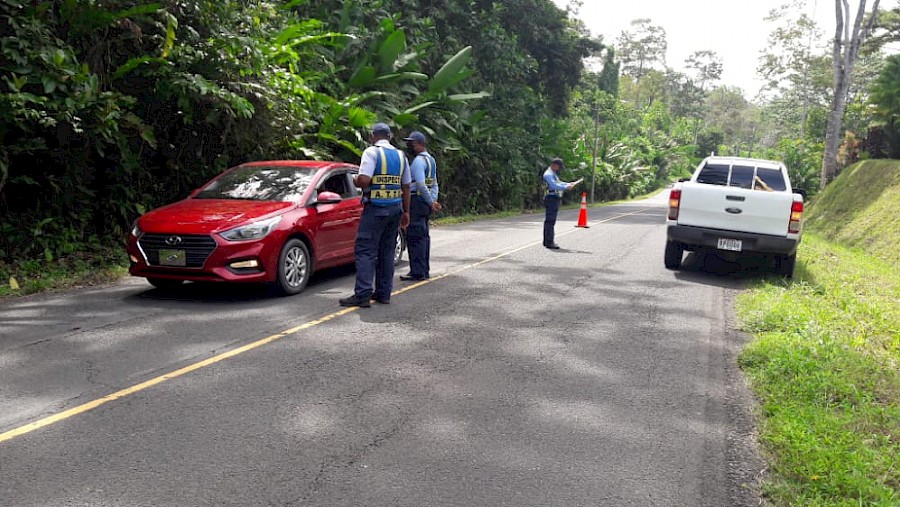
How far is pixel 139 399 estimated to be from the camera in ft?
16.0

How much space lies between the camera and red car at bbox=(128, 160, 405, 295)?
8.07 m

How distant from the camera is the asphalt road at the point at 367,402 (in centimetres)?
376

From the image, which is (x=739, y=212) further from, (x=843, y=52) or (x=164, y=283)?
(x=843, y=52)

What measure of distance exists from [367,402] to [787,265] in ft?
29.2

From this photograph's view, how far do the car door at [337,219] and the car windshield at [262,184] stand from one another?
273 mm

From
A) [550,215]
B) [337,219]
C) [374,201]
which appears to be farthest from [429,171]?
[550,215]

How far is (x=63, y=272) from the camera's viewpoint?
9.88 m

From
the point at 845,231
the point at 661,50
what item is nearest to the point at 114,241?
the point at 845,231

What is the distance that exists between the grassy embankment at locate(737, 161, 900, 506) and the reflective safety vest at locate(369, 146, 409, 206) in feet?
12.9

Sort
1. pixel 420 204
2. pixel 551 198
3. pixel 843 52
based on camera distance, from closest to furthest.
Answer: pixel 420 204 → pixel 551 198 → pixel 843 52

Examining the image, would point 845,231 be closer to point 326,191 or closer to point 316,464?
point 326,191

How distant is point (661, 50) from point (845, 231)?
103 metres

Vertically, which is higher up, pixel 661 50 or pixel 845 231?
pixel 661 50

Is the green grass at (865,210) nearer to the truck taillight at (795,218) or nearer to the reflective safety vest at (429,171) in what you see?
the truck taillight at (795,218)
